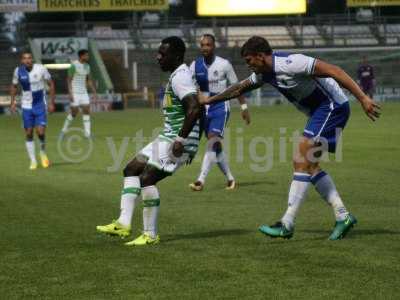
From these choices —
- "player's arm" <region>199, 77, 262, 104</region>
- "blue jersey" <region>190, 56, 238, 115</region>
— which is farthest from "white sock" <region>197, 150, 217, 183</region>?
"player's arm" <region>199, 77, 262, 104</region>

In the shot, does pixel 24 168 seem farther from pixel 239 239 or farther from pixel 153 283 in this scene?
pixel 153 283

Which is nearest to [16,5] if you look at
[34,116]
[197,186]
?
[34,116]

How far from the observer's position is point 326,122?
9766 mm

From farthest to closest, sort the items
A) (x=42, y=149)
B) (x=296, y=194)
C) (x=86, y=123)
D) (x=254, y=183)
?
1. (x=86, y=123)
2. (x=42, y=149)
3. (x=254, y=183)
4. (x=296, y=194)

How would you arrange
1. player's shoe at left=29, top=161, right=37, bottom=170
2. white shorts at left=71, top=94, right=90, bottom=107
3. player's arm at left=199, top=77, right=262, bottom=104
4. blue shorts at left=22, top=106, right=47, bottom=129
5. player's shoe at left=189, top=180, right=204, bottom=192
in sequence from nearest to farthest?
player's arm at left=199, top=77, right=262, bottom=104 → player's shoe at left=189, top=180, right=204, bottom=192 → player's shoe at left=29, top=161, right=37, bottom=170 → blue shorts at left=22, top=106, right=47, bottom=129 → white shorts at left=71, top=94, right=90, bottom=107

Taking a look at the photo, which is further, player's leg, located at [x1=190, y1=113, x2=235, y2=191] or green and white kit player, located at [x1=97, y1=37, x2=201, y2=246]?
player's leg, located at [x1=190, y1=113, x2=235, y2=191]

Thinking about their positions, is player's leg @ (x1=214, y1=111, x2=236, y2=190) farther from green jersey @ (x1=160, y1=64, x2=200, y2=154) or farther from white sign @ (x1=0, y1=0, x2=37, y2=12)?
white sign @ (x1=0, y1=0, x2=37, y2=12)

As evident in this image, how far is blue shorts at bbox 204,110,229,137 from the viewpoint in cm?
1515

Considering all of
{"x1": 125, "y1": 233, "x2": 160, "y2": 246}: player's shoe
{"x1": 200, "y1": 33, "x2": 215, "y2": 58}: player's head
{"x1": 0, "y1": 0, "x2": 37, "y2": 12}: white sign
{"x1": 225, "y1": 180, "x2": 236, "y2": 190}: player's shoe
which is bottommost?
{"x1": 225, "y1": 180, "x2": 236, "y2": 190}: player's shoe

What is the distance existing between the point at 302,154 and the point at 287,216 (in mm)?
595

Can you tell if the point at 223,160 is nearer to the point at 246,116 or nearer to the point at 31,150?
the point at 246,116

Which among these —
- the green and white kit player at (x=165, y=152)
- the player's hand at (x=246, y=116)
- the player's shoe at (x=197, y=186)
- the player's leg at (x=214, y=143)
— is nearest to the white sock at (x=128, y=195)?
the green and white kit player at (x=165, y=152)

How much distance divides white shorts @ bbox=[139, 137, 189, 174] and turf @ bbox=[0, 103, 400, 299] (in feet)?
2.34

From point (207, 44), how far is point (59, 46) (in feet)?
137
